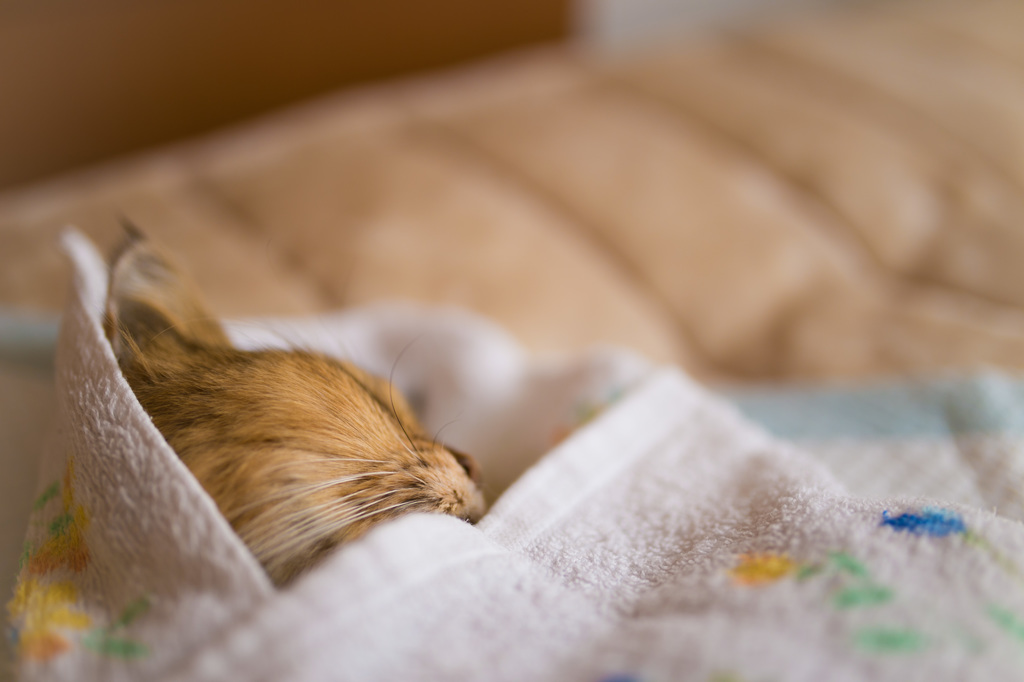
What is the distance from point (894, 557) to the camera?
438 mm

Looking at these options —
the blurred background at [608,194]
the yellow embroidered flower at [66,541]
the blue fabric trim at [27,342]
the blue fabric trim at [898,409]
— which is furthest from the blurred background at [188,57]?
the yellow embroidered flower at [66,541]

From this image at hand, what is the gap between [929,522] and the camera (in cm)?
47

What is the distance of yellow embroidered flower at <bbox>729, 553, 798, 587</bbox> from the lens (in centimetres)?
45

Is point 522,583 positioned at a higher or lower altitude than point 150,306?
lower

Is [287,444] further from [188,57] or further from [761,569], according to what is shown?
[188,57]

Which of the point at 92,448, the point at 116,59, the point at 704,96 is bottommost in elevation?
the point at 92,448

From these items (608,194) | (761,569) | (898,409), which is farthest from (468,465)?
(608,194)

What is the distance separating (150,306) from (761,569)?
559mm

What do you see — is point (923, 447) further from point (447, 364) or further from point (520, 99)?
point (520, 99)

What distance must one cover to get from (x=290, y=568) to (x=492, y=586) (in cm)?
13

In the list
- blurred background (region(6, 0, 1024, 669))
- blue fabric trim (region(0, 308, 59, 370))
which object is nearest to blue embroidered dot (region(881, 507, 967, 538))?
blurred background (region(6, 0, 1024, 669))

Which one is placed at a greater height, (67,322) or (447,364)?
(67,322)

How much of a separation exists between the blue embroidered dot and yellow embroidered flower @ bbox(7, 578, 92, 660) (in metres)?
0.53

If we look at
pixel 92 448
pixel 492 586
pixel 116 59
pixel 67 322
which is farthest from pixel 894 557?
pixel 116 59
